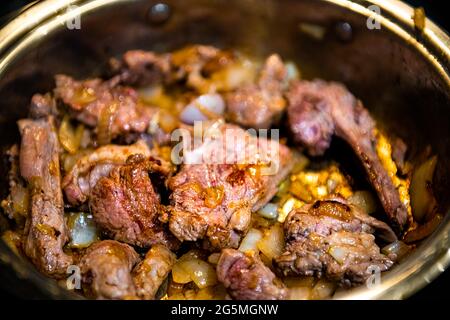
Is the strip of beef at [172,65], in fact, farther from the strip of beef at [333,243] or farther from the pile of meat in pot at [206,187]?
the strip of beef at [333,243]

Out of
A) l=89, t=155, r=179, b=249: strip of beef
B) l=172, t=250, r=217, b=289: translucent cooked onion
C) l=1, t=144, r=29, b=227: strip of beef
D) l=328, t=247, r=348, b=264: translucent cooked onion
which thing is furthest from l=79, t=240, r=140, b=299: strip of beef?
l=328, t=247, r=348, b=264: translucent cooked onion

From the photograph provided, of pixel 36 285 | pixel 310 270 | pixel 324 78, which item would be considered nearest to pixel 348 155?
pixel 324 78

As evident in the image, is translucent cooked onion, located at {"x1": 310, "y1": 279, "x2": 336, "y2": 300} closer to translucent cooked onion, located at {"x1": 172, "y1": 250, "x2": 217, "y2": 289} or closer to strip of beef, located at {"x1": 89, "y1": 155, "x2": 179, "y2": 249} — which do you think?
translucent cooked onion, located at {"x1": 172, "y1": 250, "x2": 217, "y2": 289}

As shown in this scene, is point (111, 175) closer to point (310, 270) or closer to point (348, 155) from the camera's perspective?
point (310, 270)

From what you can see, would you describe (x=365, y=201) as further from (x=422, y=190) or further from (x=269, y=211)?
(x=269, y=211)

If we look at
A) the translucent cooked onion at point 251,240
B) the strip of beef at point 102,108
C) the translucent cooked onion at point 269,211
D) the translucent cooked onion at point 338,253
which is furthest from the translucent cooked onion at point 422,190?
the strip of beef at point 102,108
